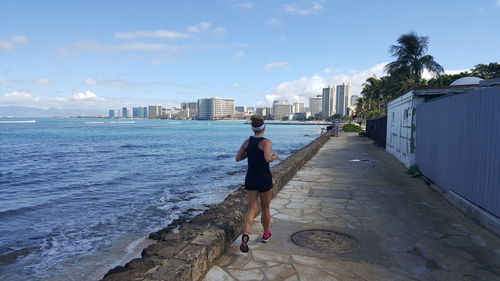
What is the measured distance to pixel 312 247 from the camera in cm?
429

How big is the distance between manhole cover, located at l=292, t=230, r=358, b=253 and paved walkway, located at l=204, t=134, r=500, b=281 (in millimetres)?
30

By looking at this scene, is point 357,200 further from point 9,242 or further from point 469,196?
point 9,242

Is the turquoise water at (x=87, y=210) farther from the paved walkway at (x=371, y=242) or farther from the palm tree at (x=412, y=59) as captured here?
the palm tree at (x=412, y=59)

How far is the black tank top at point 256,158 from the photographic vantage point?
4.12m

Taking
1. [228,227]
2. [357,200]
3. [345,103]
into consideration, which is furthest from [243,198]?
[345,103]

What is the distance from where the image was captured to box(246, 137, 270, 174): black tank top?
412 cm

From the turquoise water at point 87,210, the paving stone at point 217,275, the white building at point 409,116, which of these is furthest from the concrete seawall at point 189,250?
the white building at point 409,116

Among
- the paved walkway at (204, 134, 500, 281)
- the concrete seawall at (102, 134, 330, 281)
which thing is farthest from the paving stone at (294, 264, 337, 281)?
the concrete seawall at (102, 134, 330, 281)

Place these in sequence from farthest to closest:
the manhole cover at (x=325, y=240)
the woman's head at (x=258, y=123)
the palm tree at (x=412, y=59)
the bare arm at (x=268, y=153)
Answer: the palm tree at (x=412, y=59) < the manhole cover at (x=325, y=240) < the woman's head at (x=258, y=123) < the bare arm at (x=268, y=153)

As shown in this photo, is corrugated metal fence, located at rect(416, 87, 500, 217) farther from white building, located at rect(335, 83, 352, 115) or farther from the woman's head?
white building, located at rect(335, 83, 352, 115)

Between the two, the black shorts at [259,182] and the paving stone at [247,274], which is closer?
the paving stone at [247,274]

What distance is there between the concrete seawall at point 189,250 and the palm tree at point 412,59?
37.9 m

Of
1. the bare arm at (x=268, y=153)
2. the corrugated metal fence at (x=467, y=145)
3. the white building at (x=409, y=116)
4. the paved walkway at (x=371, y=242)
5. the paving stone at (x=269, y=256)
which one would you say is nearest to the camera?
the paved walkway at (x=371, y=242)

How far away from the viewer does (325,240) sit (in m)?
4.57
